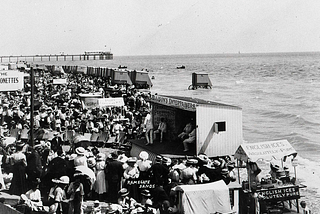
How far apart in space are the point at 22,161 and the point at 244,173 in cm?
940

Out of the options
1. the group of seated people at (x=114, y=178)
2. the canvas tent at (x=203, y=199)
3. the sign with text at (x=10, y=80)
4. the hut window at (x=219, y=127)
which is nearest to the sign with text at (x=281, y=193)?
the group of seated people at (x=114, y=178)

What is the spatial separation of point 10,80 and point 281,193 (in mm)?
9870

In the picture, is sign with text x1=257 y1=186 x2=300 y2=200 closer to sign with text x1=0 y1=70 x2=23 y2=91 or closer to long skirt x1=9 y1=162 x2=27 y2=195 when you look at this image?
long skirt x1=9 y1=162 x2=27 y2=195

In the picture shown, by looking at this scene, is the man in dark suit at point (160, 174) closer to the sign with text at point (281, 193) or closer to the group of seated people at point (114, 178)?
the group of seated people at point (114, 178)

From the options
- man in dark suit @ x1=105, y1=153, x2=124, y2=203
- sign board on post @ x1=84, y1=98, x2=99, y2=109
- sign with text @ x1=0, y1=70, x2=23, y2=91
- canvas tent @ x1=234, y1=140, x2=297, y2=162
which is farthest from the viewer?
sign board on post @ x1=84, y1=98, x2=99, y2=109

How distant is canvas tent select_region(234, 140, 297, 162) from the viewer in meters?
10.2

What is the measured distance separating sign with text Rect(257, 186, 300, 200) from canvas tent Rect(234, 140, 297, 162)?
0.94 meters

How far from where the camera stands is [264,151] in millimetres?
10273

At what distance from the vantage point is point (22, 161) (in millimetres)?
9430

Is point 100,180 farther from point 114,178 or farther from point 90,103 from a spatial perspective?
point 90,103

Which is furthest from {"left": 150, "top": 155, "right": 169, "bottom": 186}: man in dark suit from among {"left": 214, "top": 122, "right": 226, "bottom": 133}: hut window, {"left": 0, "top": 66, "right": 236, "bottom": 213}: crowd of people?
{"left": 214, "top": 122, "right": 226, "bottom": 133}: hut window

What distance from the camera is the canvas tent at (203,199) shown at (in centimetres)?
801

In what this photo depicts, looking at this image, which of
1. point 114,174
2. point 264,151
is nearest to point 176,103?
point 264,151

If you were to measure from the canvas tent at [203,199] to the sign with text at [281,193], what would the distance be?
1391 millimetres
